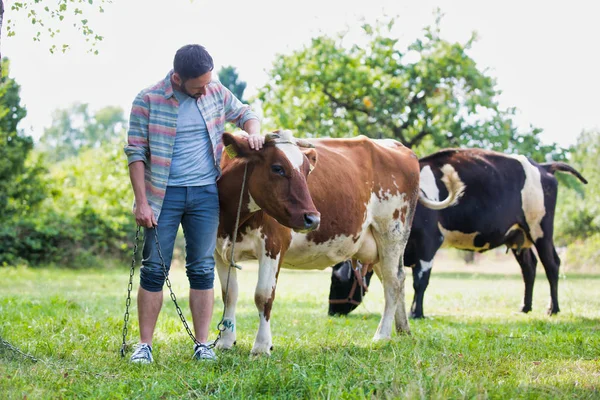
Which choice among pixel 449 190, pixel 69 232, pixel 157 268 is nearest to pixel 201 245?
pixel 157 268

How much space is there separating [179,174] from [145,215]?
0.43 m

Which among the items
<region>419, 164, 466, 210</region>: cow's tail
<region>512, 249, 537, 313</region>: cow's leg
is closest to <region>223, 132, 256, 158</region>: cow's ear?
<region>419, 164, 466, 210</region>: cow's tail

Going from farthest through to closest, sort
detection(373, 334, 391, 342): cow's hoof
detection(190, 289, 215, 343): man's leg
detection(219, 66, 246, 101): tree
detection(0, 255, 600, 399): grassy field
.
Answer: detection(219, 66, 246, 101): tree → detection(373, 334, 391, 342): cow's hoof → detection(190, 289, 215, 343): man's leg → detection(0, 255, 600, 399): grassy field

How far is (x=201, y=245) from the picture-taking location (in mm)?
5555

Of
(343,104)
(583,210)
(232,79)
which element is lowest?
(583,210)

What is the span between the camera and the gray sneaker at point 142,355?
527 centimetres

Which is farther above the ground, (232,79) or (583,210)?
(232,79)

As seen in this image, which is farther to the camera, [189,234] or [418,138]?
[418,138]

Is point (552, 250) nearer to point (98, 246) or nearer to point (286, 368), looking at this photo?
point (286, 368)

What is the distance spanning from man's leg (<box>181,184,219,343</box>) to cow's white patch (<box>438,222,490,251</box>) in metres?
5.81

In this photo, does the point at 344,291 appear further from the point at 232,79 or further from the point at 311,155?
the point at 232,79

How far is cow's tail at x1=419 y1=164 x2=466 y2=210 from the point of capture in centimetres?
880

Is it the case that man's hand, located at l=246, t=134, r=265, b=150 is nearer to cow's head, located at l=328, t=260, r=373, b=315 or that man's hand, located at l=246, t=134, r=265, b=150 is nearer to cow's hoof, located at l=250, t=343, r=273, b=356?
cow's hoof, located at l=250, t=343, r=273, b=356

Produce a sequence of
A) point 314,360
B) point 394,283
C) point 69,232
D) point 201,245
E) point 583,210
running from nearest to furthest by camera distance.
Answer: point 314,360, point 201,245, point 394,283, point 69,232, point 583,210
